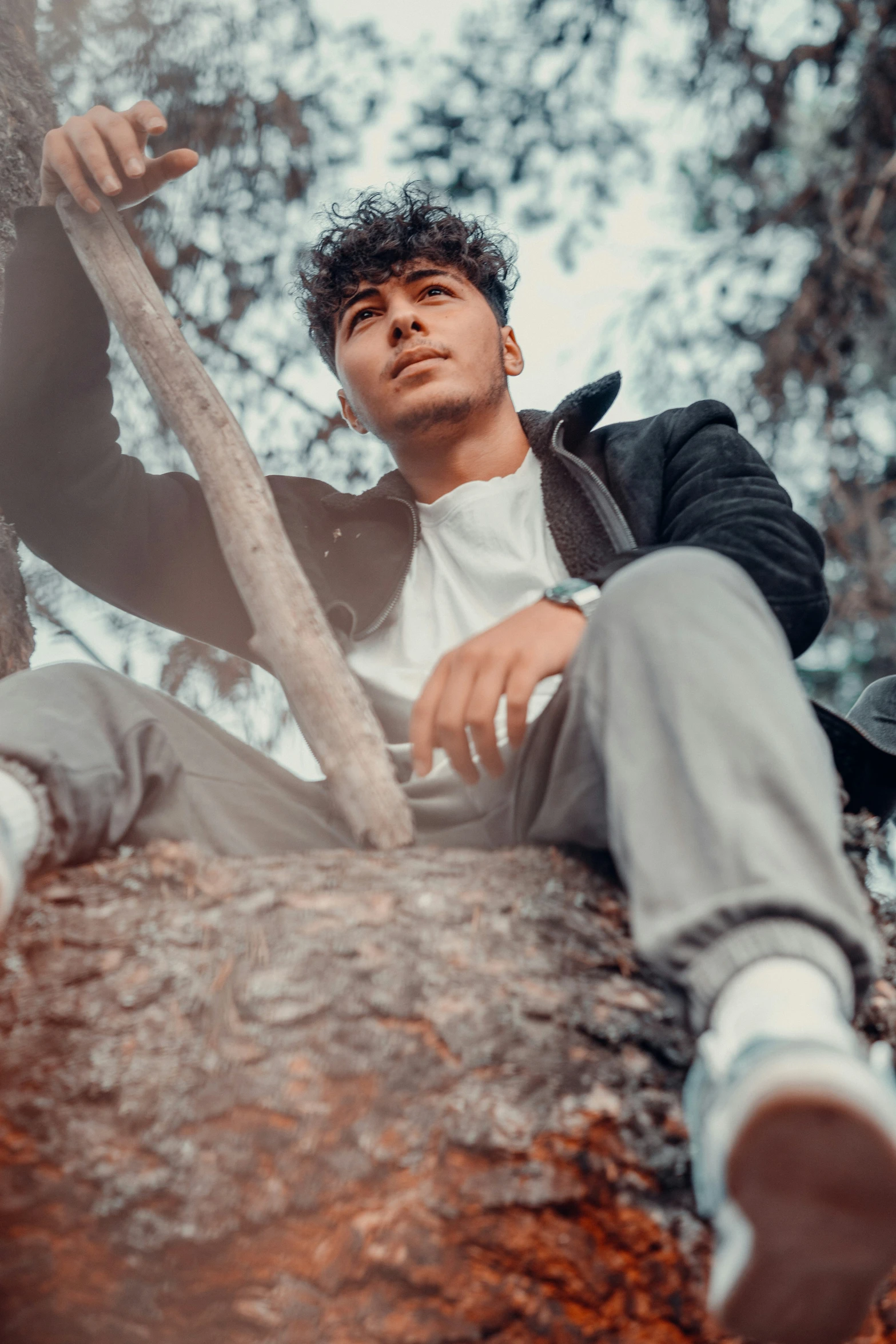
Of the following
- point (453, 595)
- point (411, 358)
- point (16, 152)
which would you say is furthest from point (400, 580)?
point (16, 152)

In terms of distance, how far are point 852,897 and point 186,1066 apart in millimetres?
686

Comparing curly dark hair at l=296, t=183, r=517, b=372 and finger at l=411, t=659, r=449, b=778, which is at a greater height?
curly dark hair at l=296, t=183, r=517, b=372

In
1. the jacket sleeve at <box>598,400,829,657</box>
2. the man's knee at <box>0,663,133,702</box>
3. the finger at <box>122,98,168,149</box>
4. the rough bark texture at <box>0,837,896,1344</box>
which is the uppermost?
the finger at <box>122,98,168,149</box>

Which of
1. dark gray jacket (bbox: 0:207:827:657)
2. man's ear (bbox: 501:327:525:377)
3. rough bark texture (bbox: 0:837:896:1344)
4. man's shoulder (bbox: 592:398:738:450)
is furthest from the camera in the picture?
man's ear (bbox: 501:327:525:377)

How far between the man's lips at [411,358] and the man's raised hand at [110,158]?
484 millimetres

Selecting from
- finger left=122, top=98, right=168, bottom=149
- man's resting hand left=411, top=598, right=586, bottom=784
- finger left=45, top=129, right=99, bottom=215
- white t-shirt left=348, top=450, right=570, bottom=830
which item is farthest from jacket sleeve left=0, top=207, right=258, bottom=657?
man's resting hand left=411, top=598, right=586, bottom=784

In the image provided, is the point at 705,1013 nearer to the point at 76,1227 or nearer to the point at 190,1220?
the point at 190,1220

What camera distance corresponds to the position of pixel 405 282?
2.02 m

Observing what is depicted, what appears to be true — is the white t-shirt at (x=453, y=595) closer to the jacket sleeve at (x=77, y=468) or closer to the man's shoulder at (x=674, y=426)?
the man's shoulder at (x=674, y=426)

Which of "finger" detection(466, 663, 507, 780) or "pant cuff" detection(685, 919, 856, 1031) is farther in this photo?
"finger" detection(466, 663, 507, 780)

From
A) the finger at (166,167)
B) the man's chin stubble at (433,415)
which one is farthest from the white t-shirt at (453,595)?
the finger at (166,167)

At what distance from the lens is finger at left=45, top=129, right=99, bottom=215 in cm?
157

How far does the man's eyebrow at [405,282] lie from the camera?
200cm

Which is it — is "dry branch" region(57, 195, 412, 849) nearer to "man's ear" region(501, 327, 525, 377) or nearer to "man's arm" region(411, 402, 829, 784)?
"man's arm" region(411, 402, 829, 784)
